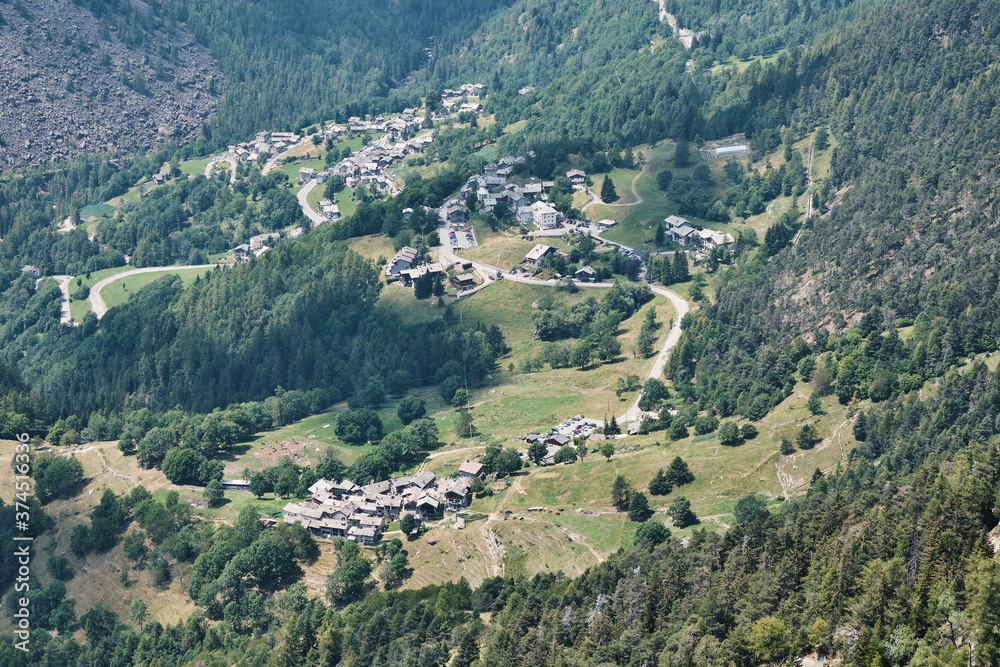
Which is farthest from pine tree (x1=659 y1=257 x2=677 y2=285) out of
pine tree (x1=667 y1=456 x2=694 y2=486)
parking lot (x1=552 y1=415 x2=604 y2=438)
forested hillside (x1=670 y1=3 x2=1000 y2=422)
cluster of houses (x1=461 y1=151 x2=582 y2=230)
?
pine tree (x1=667 y1=456 x2=694 y2=486)

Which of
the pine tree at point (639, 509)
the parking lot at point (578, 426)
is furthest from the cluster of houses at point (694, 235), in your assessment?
the pine tree at point (639, 509)

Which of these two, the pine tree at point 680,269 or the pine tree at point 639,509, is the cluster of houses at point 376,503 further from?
the pine tree at point 680,269

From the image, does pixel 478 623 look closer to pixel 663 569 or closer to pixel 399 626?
pixel 399 626

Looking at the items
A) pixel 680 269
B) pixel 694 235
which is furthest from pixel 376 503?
pixel 694 235

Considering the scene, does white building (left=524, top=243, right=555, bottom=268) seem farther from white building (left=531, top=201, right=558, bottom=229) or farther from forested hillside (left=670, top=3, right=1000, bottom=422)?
forested hillside (left=670, top=3, right=1000, bottom=422)

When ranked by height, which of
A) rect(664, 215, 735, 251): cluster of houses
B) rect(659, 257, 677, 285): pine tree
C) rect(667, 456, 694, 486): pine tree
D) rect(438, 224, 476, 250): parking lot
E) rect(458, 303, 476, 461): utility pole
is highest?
rect(438, 224, 476, 250): parking lot

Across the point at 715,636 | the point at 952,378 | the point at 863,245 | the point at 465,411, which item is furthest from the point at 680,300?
the point at 715,636
